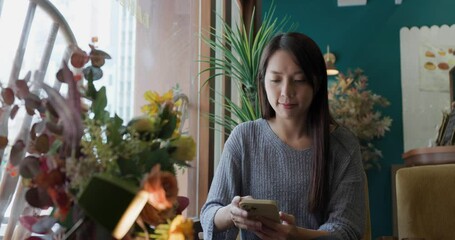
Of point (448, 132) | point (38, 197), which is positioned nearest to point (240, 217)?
point (38, 197)

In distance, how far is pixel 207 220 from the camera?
1.49 metres

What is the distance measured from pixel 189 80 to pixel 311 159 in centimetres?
109

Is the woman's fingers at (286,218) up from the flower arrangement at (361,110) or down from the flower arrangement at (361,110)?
down

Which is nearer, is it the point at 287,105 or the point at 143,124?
the point at 143,124

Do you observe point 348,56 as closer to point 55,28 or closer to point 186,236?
point 55,28

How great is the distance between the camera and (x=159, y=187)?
523mm

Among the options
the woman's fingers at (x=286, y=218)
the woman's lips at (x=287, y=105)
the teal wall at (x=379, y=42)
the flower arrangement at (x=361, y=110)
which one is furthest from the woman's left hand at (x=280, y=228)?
the teal wall at (x=379, y=42)

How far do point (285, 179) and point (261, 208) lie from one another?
316mm

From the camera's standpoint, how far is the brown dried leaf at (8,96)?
640 millimetres

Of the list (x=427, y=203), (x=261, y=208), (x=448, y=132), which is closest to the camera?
(x=261, y=208)

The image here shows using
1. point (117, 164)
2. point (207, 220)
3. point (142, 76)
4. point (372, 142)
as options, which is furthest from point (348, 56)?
point (117, 164)

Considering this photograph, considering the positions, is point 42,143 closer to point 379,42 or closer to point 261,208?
point 261,208

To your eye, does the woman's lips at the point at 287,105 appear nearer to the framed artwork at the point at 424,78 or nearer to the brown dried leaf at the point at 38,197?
the brown dried leaf at the point at 38,197

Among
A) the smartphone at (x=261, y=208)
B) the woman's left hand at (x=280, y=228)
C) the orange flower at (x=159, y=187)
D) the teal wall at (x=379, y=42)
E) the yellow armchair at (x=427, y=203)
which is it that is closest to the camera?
the orange flower at (x=159, y=187)
